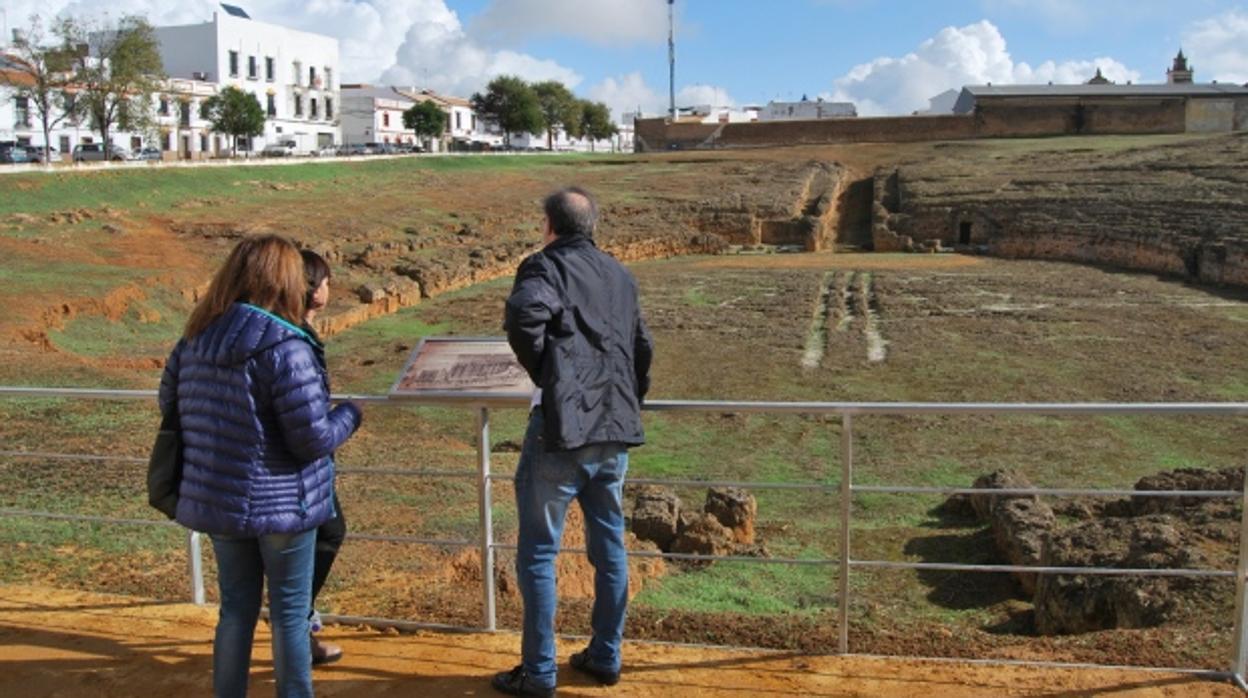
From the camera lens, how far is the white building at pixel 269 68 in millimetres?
67750

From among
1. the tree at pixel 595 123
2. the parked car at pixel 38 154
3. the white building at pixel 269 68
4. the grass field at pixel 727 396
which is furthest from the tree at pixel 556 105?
the grass field at pixel 727 396

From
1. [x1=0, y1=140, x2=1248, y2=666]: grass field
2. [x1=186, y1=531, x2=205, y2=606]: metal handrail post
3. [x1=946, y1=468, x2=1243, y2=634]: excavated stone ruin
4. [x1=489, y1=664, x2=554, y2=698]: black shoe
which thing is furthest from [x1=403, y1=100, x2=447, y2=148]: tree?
[x1=489, y1=664, x2=554, y2=698]: black shoe

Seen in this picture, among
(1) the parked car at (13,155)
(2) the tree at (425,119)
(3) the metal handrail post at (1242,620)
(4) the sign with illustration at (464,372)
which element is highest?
(2) the tree at (425,119)

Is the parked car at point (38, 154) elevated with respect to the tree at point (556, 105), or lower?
lower

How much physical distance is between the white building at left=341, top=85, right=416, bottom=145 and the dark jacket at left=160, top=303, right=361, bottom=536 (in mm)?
82772

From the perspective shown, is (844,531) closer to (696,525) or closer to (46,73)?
(696,525)

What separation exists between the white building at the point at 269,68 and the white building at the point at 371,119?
8.33 feet

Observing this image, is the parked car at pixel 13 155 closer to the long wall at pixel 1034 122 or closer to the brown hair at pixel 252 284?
the long wall at pixel 1034 122

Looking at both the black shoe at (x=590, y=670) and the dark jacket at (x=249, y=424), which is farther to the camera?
the black shoe at (x=590, y=670)

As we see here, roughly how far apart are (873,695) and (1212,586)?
280 centimetres

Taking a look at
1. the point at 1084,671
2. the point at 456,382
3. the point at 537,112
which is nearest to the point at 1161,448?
the point at 1084,671

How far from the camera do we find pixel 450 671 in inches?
163

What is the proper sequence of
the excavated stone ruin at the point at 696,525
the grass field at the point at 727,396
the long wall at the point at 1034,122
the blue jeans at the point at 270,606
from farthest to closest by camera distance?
1. the long wall at the point at 1034,122
2. the excavated stone ruin at the point at 696,525
3. the grass field at the point at 727,396
4. the blue jeans at the point at 270,606

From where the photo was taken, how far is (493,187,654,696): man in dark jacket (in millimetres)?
3564
